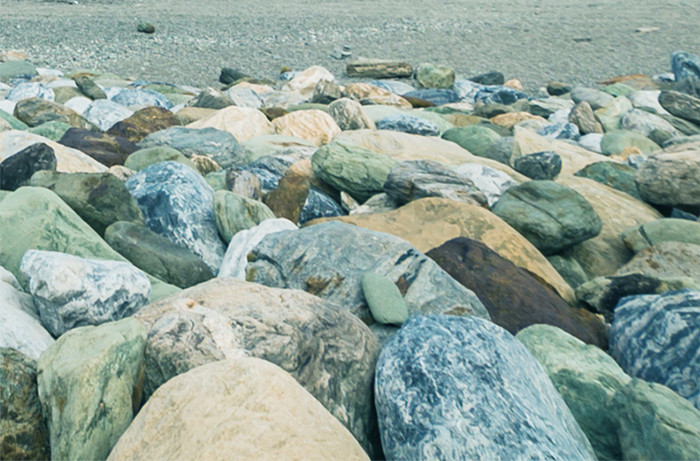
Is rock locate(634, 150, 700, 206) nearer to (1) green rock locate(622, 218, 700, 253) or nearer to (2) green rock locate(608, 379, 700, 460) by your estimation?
(1) green rock locate(622, 218, 700, 253)

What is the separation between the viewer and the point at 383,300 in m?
2.65

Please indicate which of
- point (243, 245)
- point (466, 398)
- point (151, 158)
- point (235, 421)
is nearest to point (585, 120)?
point (151, 158)

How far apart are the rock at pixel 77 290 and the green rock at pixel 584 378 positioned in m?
1.60

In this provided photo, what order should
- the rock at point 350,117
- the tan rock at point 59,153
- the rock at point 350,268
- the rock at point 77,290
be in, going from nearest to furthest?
1. the rock at point 77,290
2. the rock at point 350,268
3. the tan rock at point 59,153
4. the rock at point 350,117

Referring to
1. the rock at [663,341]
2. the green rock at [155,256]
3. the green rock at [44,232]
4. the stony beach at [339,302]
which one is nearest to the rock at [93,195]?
the stony beach at [339,302]

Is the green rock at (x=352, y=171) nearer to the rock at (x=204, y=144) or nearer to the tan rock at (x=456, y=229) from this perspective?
the tan rock at (x=456, y=229)

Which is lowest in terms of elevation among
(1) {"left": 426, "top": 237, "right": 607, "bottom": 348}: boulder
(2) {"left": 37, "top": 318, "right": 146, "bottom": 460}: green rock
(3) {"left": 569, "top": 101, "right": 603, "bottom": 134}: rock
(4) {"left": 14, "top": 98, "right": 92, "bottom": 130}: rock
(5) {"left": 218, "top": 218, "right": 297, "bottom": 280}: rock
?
(3) {"left": 569, "top": 101, "right": 603, "bottom": 134}: rock

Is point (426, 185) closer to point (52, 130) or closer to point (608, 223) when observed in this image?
point (608, 223)

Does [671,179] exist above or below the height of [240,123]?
above

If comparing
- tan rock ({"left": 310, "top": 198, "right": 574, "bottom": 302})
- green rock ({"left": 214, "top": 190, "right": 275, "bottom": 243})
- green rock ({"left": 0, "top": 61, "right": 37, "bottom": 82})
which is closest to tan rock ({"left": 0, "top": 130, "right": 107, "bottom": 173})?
green rock ({"left": 214, "top": 190, "right": 275, "bottom": 243})

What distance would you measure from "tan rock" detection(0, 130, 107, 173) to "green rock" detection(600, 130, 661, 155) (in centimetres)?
562

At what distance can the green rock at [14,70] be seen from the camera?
1151cm

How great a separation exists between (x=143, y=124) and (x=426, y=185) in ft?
10.8

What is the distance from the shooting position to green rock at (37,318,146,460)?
1.80 m
